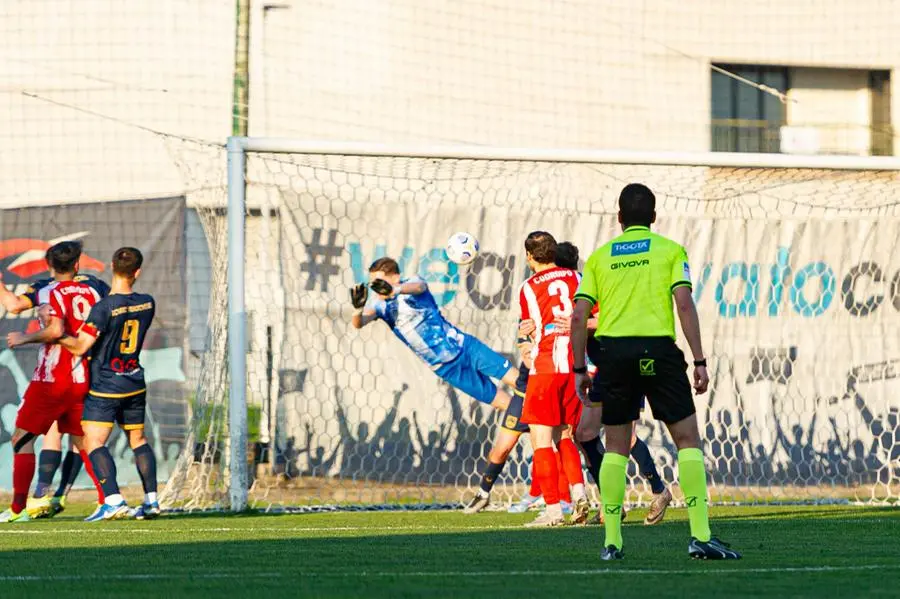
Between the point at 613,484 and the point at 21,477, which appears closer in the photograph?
the point at 613,484

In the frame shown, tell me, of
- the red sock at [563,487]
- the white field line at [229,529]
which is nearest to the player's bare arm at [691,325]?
the white field line at [229,529]

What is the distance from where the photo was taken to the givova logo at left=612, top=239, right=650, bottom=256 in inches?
273

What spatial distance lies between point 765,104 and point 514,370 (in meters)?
16.4

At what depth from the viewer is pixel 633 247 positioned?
22.8 feet

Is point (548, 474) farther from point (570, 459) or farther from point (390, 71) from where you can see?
point (390, 71)

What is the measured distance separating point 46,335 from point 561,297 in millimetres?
3720

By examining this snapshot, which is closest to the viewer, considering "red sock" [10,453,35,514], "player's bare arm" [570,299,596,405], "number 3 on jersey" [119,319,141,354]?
"player's bare arm" [570,299,596,405]

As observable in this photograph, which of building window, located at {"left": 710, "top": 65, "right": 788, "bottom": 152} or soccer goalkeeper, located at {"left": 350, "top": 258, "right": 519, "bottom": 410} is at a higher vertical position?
building window, located at {"left": 710, "top": 65, "right": 788, "bottom": 152}

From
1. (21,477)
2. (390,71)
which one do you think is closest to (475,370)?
(21,477)

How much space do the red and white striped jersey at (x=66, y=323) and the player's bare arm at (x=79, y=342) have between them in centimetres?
17

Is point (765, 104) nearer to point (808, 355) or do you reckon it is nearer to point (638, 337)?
point (808, 355)

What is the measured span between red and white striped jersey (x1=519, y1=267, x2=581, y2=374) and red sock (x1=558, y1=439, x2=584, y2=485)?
2.21ft

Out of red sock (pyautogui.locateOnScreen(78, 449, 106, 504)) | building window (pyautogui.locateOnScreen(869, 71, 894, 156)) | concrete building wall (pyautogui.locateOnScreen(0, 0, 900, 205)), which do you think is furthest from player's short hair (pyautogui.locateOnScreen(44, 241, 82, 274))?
building window (pyautogui.locateOnScreen(869, 71, 894, 156))

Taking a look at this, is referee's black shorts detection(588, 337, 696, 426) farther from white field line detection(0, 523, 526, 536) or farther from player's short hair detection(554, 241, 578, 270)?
player's short hair detection(554, 241, 578, 270)
